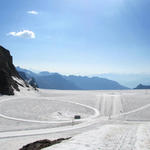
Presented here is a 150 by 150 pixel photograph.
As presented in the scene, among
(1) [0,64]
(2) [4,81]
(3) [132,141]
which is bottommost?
(3) [132,141]

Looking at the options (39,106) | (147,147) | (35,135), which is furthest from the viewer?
(39,106)

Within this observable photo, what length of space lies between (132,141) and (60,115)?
92.7 ft

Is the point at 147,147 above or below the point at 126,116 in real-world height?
above

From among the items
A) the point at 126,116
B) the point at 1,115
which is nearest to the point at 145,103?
A: the point at 126,116

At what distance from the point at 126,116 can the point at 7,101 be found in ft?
92.1

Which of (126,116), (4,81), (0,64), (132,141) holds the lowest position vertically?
(126,116)

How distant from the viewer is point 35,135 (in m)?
22.0

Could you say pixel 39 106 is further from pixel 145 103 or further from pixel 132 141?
pixel 132 141

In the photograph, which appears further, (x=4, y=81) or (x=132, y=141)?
(x=4, y=81)

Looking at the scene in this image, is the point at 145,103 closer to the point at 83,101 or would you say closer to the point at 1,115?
the point at 83,101

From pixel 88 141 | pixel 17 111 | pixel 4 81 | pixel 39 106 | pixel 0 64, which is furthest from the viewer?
pixel 0 64

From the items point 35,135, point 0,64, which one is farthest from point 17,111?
point 0,64

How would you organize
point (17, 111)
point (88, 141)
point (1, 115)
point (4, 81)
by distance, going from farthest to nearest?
point (4, 81) → point (17, 111) → point (1, 115) → point (88, 141)

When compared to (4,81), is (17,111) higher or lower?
lower
